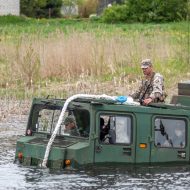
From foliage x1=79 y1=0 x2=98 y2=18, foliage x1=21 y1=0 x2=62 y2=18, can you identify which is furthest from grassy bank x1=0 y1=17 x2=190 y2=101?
foliage x1=79 y1=0 x2=98 y2=18

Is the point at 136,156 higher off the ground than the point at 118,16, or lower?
lower

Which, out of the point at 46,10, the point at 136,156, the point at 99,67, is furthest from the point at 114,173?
the point at 46,10

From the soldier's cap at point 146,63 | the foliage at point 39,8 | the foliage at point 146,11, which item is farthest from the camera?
the foliage at point 39,8

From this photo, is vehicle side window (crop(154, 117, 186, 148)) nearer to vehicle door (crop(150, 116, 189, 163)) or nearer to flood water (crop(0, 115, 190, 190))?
vehicle door (crop(150, 116, 189, 163))

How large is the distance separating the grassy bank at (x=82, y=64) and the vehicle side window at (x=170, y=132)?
9.22 meters

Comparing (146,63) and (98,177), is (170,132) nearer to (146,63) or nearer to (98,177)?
(98,177)

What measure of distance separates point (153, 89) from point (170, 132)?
1.25 meters

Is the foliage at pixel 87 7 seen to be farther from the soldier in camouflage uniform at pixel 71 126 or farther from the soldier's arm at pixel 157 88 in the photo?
the soldier in camouflage uniform at pixel 71 126

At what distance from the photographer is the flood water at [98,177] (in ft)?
47.1

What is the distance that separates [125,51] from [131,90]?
3924 millimetres

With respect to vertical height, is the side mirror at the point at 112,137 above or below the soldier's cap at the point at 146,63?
below

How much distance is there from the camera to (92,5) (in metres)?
94.4

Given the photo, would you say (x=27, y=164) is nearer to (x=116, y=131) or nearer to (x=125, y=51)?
(x=116, y=131)

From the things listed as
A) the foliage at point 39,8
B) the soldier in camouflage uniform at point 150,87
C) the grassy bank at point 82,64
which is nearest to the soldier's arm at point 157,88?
the soldier in camouflage uniform at point 150,87
